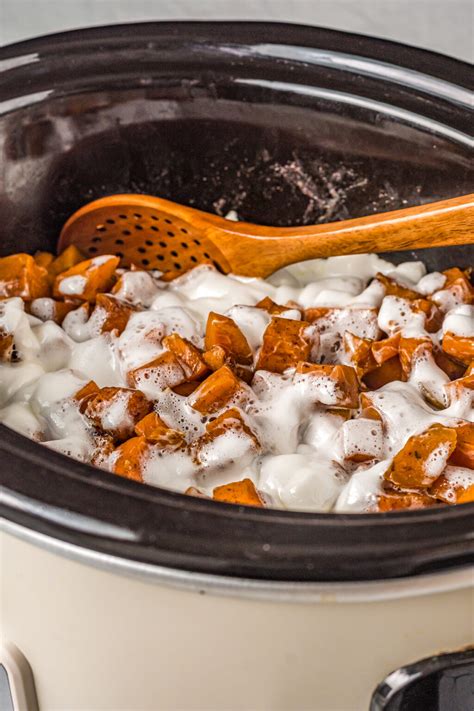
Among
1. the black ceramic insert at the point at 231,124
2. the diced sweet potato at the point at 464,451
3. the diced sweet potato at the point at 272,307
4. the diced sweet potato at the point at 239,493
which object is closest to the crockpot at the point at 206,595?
the diced sweet potato at the point at 239,493

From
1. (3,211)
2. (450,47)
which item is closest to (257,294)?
(3,211)

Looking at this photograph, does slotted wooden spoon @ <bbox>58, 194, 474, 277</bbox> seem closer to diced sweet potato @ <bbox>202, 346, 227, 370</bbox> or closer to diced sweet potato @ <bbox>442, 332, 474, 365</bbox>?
diced sweet potato @ <bbox>442, 332, 474, 365</bbox>

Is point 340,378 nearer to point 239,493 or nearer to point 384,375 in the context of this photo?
point 384,375

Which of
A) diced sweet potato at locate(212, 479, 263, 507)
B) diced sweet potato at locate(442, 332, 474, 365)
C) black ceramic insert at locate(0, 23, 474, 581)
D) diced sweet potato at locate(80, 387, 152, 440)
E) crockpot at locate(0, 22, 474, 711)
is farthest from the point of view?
black ceramic insert at locate(0, 23, 474, 581)

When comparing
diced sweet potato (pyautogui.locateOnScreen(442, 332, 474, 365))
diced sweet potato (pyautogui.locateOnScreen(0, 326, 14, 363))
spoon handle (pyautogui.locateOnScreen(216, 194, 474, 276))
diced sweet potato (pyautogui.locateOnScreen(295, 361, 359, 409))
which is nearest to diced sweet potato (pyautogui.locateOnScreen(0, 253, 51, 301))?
diced sweet potato (pyautogui.locateOnScreen(0, 326, 14, 363))

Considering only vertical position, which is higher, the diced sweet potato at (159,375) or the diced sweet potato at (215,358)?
the diced sweet potato at (215,358)

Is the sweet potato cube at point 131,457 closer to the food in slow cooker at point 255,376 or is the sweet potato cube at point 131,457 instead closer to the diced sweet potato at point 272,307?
the food in slow cooker at point 255,376

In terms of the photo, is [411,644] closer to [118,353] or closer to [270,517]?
[270,517]
